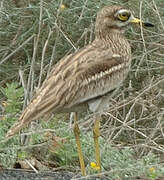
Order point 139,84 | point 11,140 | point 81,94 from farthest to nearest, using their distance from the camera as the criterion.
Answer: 1. point 139,84
2. point 11,140
3. point 81,94

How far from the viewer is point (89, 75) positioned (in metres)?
4.90

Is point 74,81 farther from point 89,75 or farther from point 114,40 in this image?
point 114,40

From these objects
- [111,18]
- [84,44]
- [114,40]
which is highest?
[111,18]

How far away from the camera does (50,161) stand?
5.19m

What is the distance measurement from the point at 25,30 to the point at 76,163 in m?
2.40

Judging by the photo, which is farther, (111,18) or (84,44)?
(84,44)

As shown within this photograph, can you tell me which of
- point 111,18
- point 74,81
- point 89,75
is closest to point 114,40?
point 111,18

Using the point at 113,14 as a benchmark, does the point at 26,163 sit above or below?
below

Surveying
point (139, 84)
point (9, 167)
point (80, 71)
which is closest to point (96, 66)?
point (80, 71)

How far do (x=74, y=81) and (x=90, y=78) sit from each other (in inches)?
5.9

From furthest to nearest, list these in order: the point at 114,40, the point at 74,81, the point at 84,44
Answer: the point at 84,44 → the point at 114,40 → the point at 74,81

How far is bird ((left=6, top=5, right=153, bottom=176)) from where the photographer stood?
182 inches

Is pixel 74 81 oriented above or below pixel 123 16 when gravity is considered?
below

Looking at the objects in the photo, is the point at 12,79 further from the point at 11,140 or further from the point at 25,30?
the point at 11,140
